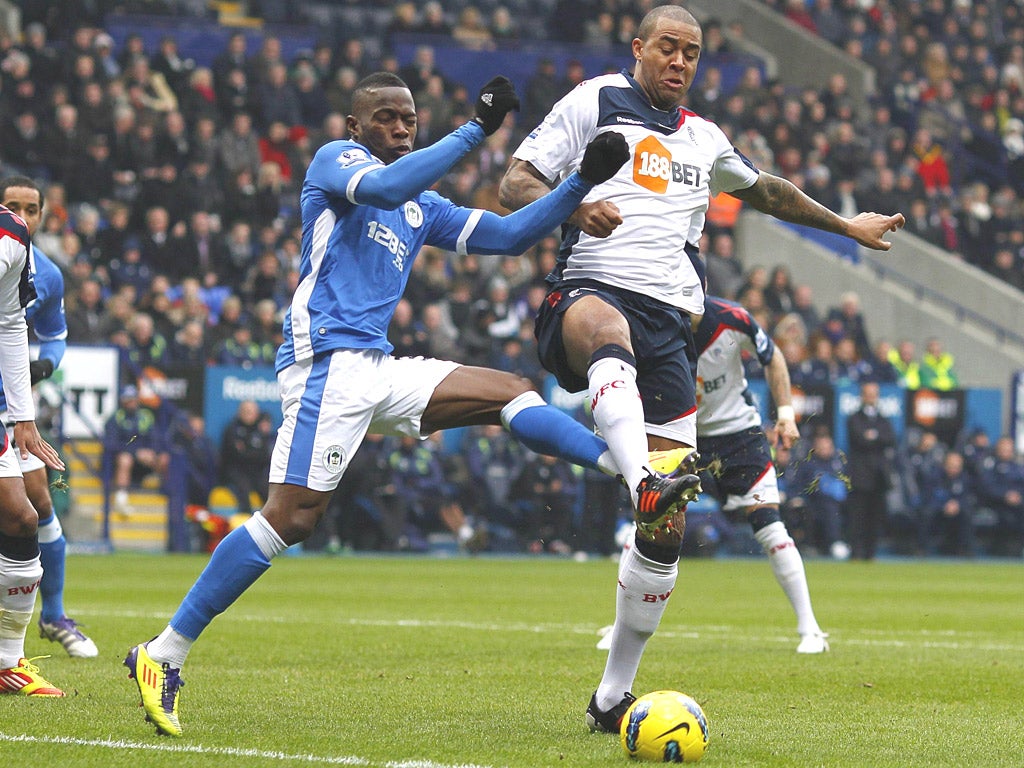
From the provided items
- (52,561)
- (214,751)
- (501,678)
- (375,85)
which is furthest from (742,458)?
(214,751)

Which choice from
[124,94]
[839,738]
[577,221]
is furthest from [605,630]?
[124,94]

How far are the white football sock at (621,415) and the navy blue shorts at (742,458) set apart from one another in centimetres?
480

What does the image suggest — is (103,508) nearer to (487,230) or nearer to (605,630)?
→ (605,630)

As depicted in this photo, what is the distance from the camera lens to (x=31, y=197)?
8.24 meters

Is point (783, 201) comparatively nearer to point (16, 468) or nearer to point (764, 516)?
point (16, 468)

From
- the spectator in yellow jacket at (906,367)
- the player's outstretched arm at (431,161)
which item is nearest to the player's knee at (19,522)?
the player's outstretched arm at (431,161)

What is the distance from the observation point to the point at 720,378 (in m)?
Result: 10.8

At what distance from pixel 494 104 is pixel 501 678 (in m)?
3.44

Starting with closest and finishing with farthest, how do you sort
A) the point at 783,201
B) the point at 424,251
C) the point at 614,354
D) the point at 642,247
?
the point at 614,354 → the point at 642,247 → the point at 783,201 → the point at 424,251

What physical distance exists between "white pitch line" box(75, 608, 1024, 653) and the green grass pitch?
3 centimetres

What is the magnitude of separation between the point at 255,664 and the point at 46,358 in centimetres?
201

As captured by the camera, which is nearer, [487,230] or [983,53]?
[487,230]

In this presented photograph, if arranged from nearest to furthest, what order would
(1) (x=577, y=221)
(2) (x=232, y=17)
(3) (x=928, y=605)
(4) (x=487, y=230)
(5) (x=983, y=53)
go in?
(1) (x=577, y=221) → (4) (x=487, y=230) → (3) (x=928, y=605) → (2) (x=232, y=17) → (5) (x=983, y=53)

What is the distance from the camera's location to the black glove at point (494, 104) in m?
6.02
